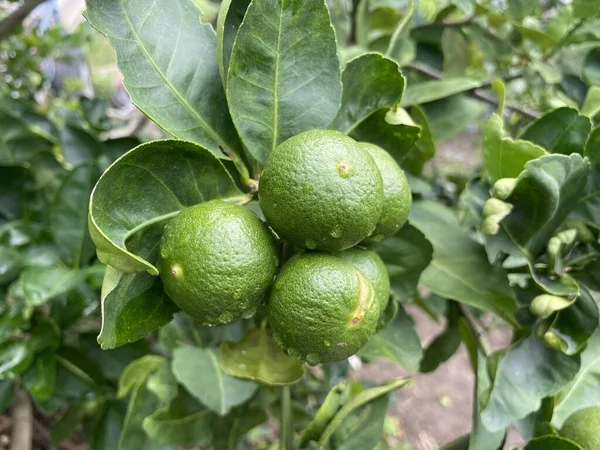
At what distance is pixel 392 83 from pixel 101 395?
114 cm

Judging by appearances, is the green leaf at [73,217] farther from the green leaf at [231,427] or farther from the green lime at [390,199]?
the green lime at [390,199]

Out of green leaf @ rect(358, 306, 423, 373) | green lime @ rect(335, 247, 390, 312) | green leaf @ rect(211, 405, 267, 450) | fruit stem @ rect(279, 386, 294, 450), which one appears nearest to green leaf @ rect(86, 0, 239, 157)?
green lime @ rect(335, 247, 390, 312)

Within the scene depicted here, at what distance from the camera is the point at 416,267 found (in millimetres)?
942

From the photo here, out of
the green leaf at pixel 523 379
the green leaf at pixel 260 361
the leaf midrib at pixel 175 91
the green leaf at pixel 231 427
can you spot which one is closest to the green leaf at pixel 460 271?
the green leaf at pixel 523 379

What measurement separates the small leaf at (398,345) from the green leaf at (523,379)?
A: 0.14 meters

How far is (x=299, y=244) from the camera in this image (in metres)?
0.73

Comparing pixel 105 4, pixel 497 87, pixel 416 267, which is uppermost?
pixel 105 4

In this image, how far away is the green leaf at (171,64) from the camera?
28.3 inches

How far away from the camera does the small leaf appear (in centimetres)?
99

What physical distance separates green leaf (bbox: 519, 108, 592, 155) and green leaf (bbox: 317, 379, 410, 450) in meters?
0.52

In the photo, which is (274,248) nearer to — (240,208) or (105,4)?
(240,208)

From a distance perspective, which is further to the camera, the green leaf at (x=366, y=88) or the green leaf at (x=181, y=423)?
the green leaf at (x=181, y=423)

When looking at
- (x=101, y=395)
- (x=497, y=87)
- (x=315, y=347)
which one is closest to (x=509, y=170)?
(x=497, y=87)

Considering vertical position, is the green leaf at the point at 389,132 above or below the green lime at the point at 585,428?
above
